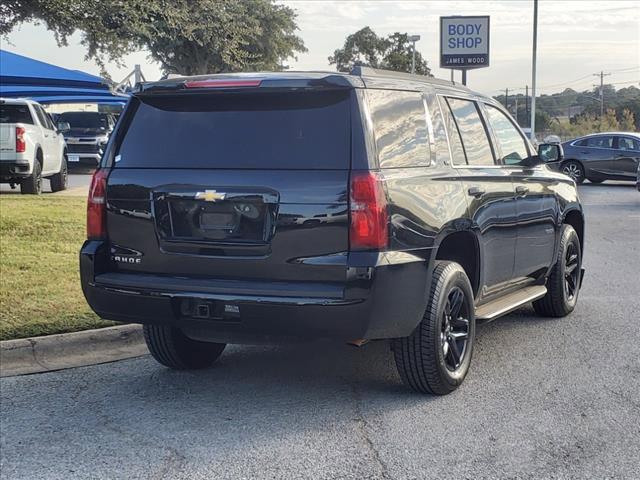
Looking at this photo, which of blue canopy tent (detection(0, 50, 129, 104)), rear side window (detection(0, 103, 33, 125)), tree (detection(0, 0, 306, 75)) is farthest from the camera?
blue canopy tent (detection(0, 50, 129, 104))

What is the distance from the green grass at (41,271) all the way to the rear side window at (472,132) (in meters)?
3.21

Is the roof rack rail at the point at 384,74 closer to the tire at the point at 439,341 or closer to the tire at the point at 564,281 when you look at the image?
the tire at the point at 439,341

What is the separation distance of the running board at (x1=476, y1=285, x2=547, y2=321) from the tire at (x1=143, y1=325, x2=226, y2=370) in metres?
1.96

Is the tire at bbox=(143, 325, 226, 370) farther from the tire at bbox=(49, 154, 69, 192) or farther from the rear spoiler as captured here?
the tire at bbox=(49, 154, 69, 192)

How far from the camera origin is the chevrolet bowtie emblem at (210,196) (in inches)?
179

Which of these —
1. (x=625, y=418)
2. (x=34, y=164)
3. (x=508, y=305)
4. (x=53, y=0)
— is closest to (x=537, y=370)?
(x=508, y=305)

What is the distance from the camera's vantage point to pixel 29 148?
1612cm

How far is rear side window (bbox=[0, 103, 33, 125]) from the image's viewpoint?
17.6m

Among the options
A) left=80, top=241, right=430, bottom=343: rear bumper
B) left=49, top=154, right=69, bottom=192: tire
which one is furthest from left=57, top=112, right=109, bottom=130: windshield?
left=80, top=241, right=430, bottom=343: rear bumper

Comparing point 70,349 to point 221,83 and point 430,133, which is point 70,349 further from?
point 430,133

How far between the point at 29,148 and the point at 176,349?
11.9 meters

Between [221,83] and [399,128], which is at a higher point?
[221,83]

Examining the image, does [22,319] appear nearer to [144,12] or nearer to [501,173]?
[501,173]

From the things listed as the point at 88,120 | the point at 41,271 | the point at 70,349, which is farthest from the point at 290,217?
the point at 88,120
